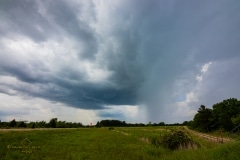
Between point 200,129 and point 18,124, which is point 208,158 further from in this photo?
point 18,124

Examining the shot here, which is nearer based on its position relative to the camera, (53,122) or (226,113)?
(226,113)

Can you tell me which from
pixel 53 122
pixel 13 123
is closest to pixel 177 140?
pixel 13 123

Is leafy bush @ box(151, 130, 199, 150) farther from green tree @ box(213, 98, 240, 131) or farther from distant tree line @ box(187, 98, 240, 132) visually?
green tree @ box(213, 98, 240, 131)

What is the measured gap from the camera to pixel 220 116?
240ft

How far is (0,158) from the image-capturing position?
16.9 meters

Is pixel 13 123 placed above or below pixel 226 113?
below

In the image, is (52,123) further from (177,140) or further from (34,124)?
(177,140)

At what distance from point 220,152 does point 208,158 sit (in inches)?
36.9

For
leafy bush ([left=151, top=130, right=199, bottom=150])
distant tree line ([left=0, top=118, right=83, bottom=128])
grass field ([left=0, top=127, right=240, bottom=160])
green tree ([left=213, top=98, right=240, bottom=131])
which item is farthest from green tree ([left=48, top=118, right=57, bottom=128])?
leafy bush ([left=151, top=130, right=199, bottom=150])

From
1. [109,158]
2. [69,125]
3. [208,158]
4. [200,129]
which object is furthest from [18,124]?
[208,158]

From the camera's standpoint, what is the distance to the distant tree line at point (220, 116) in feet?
229

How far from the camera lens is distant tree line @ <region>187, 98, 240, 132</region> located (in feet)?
229

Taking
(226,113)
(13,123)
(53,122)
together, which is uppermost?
(53,122)


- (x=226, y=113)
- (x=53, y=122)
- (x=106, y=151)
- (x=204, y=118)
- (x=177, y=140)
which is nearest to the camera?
(x=106, y=151)
